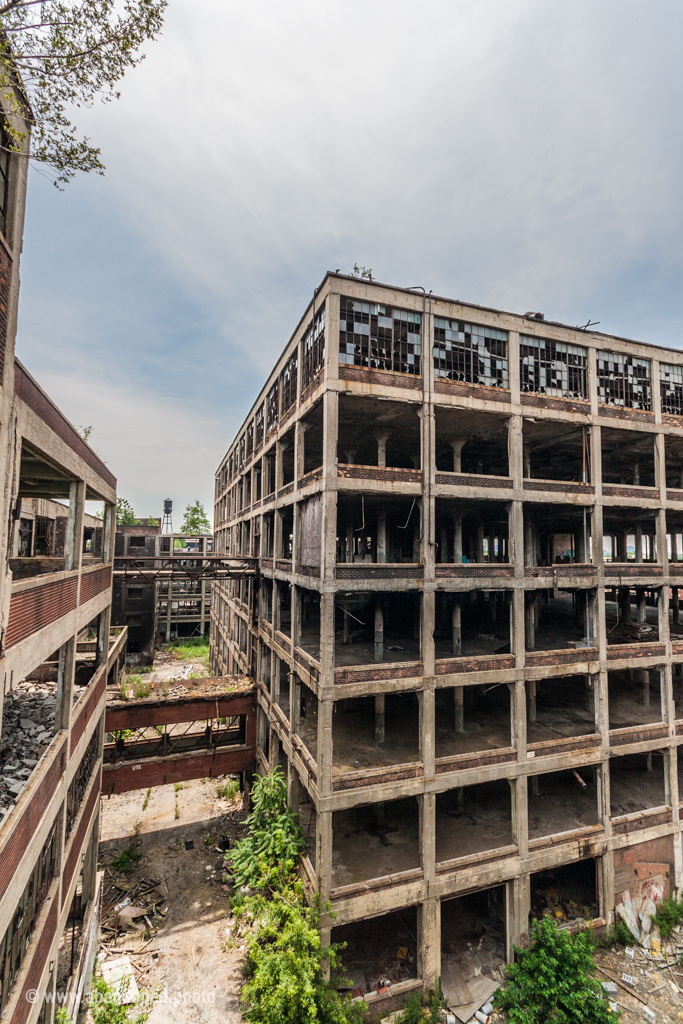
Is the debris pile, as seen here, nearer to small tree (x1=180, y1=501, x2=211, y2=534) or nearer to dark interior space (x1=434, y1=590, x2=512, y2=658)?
dark interior space (x1=434, y1=590, x2=512, y2=658)

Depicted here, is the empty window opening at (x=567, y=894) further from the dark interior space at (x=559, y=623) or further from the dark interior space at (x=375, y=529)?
the dark interior space at (x=375, y=529)

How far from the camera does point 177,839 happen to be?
755 inches

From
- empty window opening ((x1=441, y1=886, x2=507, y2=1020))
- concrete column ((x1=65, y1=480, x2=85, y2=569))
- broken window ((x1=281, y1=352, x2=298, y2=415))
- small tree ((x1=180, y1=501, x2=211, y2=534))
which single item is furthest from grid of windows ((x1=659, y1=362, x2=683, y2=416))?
small tree ((x1=180, y1=501, x2=211, y2=534))

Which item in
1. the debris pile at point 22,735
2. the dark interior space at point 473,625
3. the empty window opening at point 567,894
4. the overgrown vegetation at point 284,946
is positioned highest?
the dark interior space at point 473,625

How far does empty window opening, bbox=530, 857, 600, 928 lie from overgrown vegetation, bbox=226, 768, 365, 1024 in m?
8.12

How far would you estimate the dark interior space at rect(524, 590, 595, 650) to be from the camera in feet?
55.8

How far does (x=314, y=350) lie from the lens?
50.6ft

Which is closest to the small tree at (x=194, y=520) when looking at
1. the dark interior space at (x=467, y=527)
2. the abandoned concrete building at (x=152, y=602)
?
the abandoned concrete building at (x=152, y=602)

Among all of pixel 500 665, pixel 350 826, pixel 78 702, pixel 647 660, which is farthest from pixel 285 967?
pixel 647 660

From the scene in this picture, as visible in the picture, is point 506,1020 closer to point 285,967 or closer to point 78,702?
point 285,967

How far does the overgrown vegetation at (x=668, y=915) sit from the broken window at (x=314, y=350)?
23325mm

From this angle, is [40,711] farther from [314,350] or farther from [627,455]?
[627,455]

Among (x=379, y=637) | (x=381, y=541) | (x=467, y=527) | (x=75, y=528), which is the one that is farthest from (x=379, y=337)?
(x=467, y=527)

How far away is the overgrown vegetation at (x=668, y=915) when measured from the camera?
1526 cm
